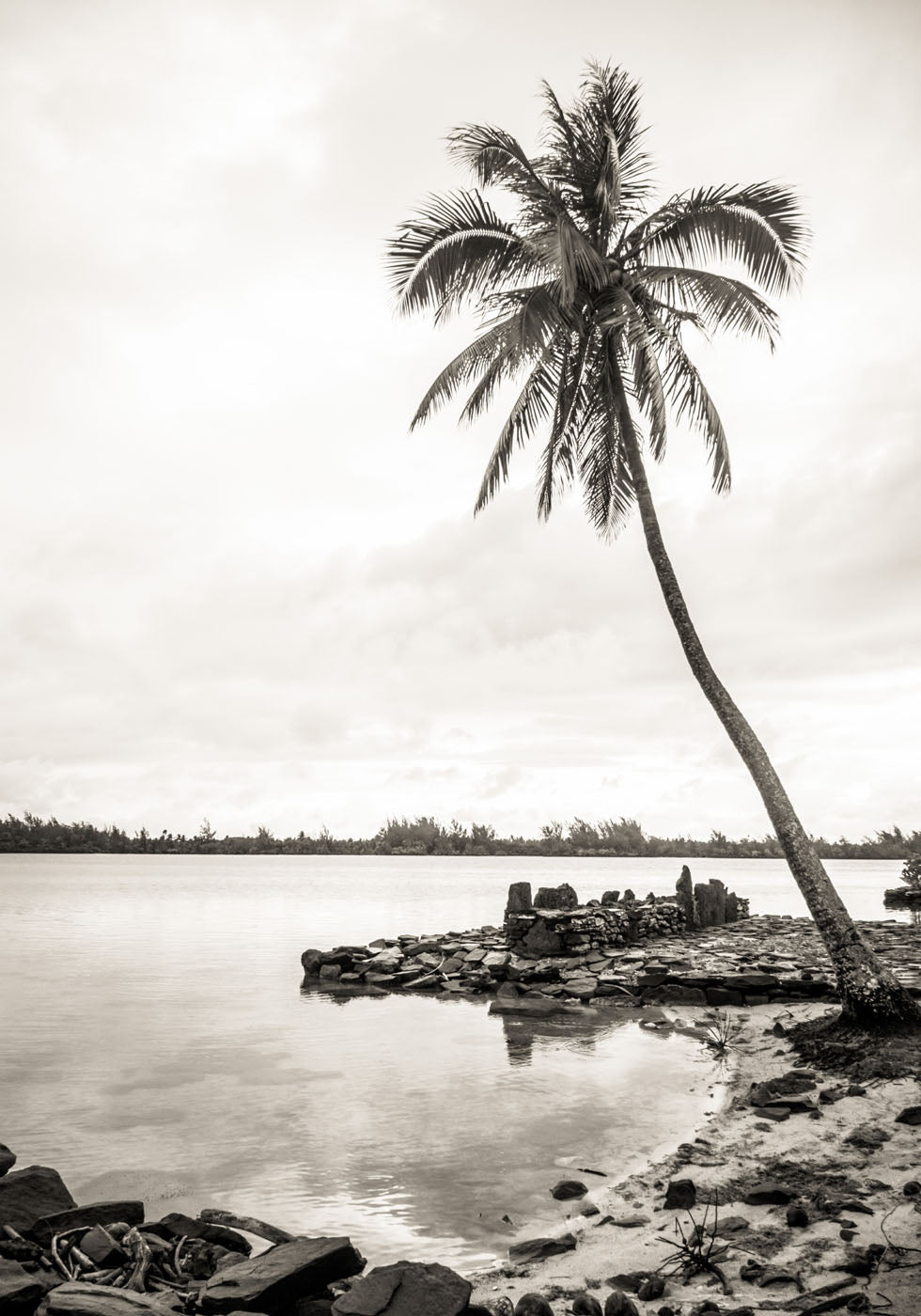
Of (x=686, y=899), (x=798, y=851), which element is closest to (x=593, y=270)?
(x=798, y=851)

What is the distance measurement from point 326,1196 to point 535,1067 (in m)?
4.88

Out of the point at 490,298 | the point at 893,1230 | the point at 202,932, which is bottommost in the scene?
the point at 202,932

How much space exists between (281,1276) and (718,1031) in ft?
30.8

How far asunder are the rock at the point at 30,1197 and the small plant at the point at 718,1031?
8239mm

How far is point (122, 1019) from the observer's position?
47.2 feet

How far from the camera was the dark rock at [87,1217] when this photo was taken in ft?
17.4

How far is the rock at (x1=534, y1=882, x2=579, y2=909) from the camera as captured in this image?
21.5 meters

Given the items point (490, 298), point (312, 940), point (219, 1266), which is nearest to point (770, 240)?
point (490, 298)

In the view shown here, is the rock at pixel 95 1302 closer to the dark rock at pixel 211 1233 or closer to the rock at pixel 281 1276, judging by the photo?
the rock at pixel 281 1276

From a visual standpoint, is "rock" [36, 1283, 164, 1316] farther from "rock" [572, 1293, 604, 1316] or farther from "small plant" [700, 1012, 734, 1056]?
"small plant" [700, 1012, 734, 1056]

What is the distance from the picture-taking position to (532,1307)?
4383mm

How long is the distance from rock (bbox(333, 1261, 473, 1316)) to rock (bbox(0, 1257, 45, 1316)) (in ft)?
5.00

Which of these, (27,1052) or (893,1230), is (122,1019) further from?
(893,1230)

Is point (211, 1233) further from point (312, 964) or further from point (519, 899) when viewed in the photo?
point (519, 899)
